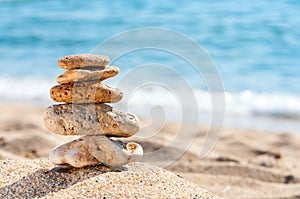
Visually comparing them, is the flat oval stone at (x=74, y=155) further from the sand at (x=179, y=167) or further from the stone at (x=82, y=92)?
the stone at (x=82, y=92)

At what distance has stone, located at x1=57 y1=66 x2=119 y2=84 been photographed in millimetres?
3117

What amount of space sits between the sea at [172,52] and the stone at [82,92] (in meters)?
3.61

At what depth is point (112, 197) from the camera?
3.00 metres

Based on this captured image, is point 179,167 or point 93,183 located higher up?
point 93,183

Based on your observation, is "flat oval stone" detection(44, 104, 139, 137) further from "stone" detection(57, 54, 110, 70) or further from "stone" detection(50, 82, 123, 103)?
"stone" detection(57, 54, 110, 70)

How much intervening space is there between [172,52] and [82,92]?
22.9 feet

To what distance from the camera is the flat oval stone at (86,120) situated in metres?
3.23

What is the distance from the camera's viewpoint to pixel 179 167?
4.99 metres

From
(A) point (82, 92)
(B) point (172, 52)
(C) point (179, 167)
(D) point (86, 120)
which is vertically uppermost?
(B) point (172, 52)

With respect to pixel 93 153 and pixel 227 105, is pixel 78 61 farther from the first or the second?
pixel 227 105

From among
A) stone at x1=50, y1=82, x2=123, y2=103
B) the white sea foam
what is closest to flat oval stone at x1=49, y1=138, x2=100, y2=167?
stone at x1=50, y1=82, x2=123, y2=103

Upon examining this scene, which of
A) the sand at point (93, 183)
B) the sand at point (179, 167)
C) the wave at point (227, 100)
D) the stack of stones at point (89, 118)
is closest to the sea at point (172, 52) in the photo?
the wave at point (227, 100)

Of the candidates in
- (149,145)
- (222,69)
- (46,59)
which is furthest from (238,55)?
(149,145)

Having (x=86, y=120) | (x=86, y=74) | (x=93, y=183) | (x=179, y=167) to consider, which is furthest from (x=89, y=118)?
(x=179, y=167)
